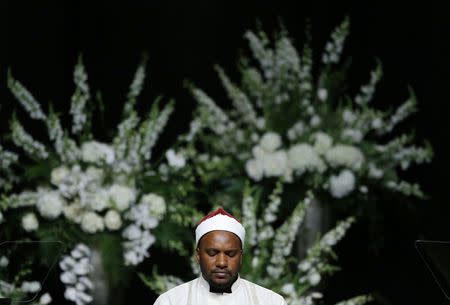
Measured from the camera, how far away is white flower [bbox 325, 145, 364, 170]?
198 centimetres

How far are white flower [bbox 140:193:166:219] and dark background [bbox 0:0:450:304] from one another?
3.02ft

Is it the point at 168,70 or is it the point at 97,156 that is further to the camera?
the point at 168,70

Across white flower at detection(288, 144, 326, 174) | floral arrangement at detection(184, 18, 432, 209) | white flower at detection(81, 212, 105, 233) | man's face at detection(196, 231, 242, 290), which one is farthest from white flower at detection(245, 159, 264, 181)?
man's face at detection(196, 231, 242, 290)

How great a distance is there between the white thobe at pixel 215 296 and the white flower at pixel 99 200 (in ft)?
1.90

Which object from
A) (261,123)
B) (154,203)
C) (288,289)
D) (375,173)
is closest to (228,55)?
(261,123)

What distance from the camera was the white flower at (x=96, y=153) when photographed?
6.13 feet

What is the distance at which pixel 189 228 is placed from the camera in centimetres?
206

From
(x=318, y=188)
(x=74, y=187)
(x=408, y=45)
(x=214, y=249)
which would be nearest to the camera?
(x=214, y=249)

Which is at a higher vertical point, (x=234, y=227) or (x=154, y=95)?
(x=154, y=95)

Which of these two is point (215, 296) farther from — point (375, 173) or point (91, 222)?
point (375, 173)

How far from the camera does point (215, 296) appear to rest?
4.19 feet

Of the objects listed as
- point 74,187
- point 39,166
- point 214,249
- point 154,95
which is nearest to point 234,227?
point 214,249

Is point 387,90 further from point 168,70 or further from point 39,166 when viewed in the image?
point 39,166

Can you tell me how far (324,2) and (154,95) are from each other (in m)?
0.99
